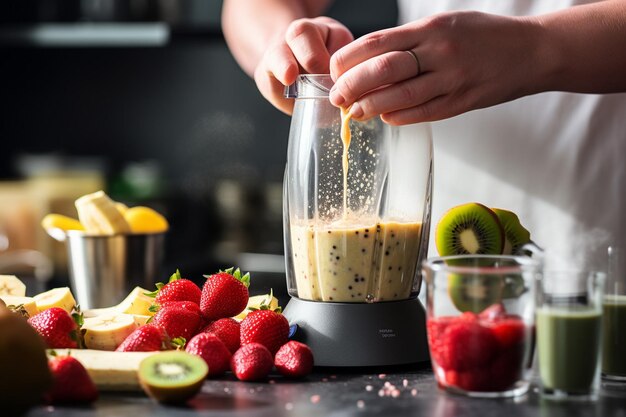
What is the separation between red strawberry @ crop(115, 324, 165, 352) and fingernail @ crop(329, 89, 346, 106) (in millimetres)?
309

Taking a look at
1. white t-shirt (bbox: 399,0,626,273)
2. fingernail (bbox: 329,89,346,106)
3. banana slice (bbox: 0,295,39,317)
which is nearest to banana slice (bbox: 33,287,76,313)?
banana slice (bbox: 0,295,39,317)

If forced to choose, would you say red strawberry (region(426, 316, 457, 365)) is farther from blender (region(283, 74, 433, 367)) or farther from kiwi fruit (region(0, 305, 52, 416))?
kiwi fruit (region(0, 305, 52, 416))

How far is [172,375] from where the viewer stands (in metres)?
0.93

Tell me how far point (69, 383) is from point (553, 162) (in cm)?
96

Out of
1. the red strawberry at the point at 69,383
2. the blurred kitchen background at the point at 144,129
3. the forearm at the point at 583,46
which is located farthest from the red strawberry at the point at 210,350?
the blurred kitchen background at the point at 144,129

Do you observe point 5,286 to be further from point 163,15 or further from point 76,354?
point 163,15

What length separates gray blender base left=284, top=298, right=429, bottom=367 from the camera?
3.52ft

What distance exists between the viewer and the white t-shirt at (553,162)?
1.58 meters

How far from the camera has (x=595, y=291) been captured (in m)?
0.92

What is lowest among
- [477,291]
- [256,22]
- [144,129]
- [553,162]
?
[477,291]

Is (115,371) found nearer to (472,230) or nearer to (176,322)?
(176,322)

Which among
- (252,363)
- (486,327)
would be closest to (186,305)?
(252,363)

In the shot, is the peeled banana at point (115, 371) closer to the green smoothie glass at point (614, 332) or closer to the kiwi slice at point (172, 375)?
the kiwi slice at point (172, 375)

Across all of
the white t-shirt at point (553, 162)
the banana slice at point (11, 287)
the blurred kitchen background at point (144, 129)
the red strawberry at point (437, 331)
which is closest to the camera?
the red strawberry at point (437, 331)
